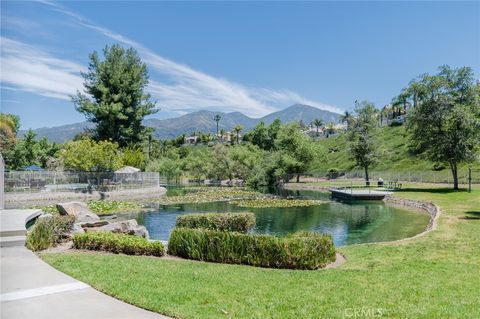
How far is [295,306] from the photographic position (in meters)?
7.17

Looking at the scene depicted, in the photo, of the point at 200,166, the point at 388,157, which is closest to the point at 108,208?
the point at 200,166

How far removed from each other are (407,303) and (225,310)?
11.8ft

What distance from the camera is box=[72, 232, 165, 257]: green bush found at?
1312cm

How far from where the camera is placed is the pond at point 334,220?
22739 mm

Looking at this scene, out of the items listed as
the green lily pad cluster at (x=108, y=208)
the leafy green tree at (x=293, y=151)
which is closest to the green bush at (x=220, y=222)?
the green lily pad cluster at (x=108, y=208)

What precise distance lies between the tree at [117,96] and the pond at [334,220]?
24.3m

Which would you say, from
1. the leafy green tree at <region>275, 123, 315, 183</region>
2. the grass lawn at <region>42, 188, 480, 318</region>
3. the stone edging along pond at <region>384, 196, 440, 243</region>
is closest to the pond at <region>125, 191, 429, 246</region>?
the stone edging along pond at <region>384, 196, 440, 243</region>

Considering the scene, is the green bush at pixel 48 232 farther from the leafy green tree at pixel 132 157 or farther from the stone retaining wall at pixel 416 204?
the leafy green tree at pixel 132 157

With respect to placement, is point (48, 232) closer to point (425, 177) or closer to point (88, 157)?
point (88, 157)

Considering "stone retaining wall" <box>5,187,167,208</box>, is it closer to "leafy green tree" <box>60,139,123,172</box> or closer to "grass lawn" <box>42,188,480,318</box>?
"leafy green tree" <box>60,139,123,172</box>

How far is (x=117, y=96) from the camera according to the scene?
186 feet

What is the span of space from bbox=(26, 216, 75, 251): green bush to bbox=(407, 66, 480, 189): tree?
144ft

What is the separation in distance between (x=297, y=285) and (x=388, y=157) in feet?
296

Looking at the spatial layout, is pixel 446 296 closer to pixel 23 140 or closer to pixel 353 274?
pixel 353 274
